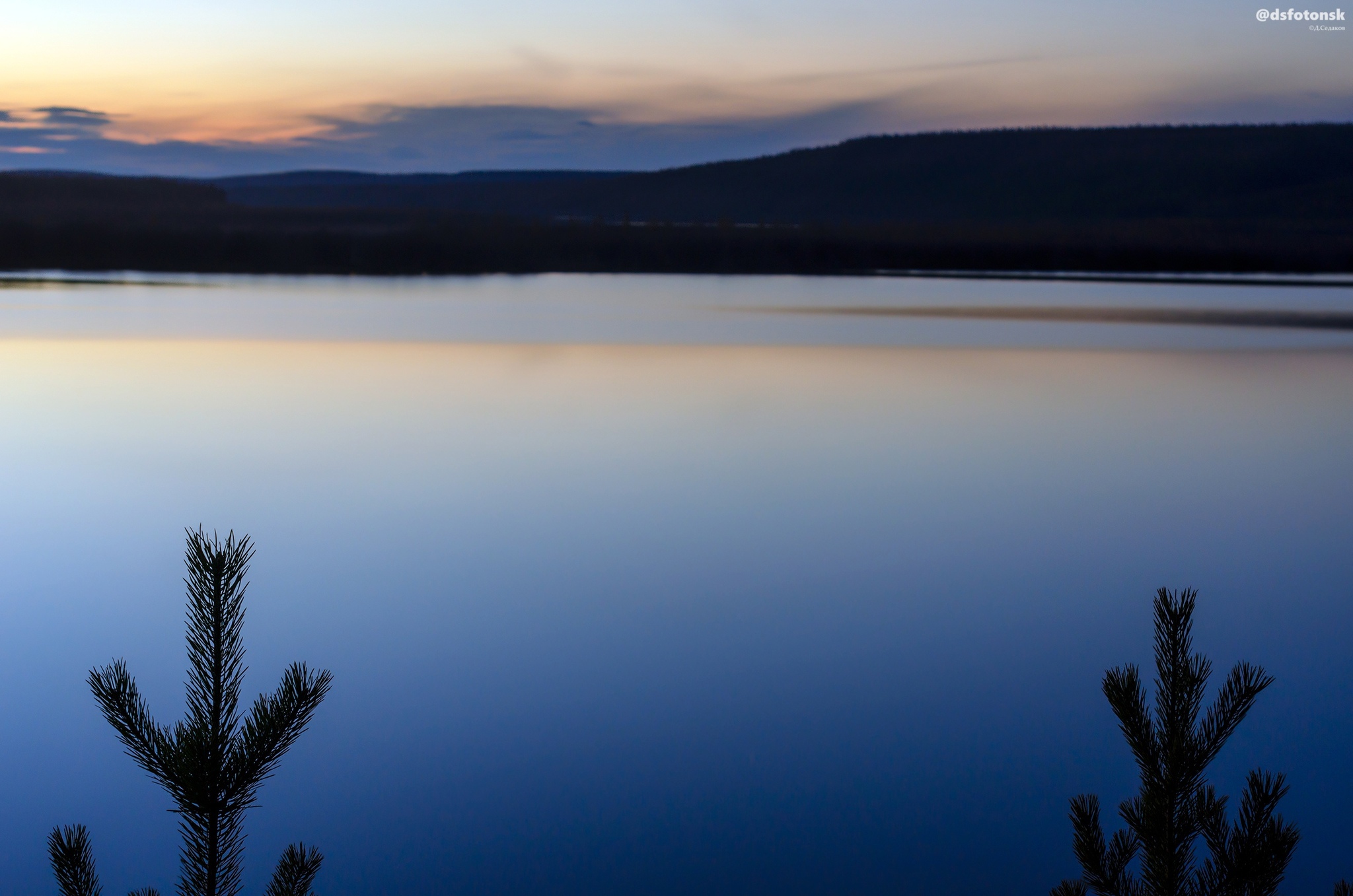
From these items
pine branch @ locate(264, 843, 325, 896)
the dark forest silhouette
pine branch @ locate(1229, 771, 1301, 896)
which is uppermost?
the dark forest silhouette

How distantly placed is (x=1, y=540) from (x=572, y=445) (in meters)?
2.74

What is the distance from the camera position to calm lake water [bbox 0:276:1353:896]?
2682 mm

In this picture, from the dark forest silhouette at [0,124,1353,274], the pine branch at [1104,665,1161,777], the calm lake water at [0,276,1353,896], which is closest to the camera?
the pine branch at [1104,665,1161,777]

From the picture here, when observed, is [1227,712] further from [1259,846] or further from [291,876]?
[291,876]

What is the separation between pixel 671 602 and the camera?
3.99 m

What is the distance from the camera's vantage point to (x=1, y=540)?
14.8 feet

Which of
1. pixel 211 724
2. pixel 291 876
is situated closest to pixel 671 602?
Result: pixel 291 876

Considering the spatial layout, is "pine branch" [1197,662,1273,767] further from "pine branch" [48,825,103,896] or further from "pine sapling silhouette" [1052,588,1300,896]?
"pine branch" [48,825,103,896]

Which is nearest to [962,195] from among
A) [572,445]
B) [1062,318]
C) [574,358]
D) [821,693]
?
[1062,318]

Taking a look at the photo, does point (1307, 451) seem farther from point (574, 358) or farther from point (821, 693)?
point (574, 358)

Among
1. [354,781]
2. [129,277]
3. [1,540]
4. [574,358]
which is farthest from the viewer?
[129,277]

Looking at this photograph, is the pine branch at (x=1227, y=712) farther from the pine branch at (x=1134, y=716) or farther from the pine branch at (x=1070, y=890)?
the pine branch at (x=1070, y=890)

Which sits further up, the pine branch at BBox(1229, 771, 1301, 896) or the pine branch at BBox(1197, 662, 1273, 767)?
the pine branch at BBox(1197, 662, 1273, 767)

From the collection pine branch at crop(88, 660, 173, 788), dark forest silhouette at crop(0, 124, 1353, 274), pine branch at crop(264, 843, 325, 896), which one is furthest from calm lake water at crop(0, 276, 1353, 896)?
dark forest silhouette at crop(0, 124, 1353, 274)
